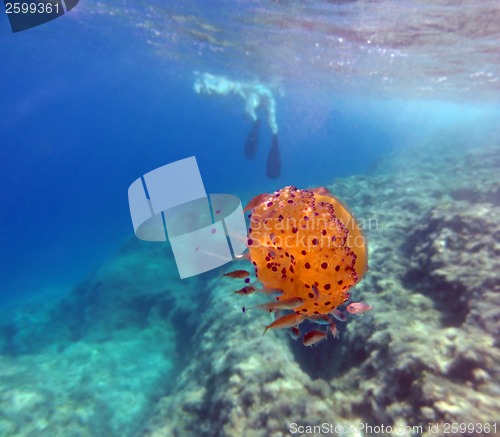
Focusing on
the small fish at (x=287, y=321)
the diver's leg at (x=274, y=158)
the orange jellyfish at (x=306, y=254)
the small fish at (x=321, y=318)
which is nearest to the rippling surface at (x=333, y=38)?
the diver's leg at (x=274, y=158)

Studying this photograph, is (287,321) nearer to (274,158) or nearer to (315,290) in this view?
(315,290)

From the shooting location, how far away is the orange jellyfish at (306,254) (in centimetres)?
195

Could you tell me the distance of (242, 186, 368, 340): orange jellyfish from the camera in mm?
1945

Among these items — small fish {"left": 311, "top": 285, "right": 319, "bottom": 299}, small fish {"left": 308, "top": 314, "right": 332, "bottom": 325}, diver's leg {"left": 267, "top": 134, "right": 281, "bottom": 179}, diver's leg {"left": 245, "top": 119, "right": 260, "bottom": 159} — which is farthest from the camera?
diver's leg {"left": 245, "top": 119, "right": 260, "bottom": 159}

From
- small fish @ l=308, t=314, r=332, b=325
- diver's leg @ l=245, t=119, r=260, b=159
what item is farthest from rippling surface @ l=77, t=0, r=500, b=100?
small fish @ l=308, t=314, r=332, b=325

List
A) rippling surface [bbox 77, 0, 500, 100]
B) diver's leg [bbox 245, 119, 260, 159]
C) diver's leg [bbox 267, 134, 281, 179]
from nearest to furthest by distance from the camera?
rippling surface [bbox 77, 0, 500, 100] < diver's leg [bbox 267, 134, 281, 179] < diver's leg [bbox 245, 119, 260, 159]

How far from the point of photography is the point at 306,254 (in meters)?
1.94

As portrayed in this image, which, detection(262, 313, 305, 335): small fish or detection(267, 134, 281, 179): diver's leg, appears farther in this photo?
detection(267, 134, 281, 179): diver's leg

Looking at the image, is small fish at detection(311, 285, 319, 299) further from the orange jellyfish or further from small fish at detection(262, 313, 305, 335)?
small fish at detection(262, 313, 305, 335)

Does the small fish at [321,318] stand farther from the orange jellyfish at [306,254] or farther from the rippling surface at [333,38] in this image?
the rippling surface at [333,38]

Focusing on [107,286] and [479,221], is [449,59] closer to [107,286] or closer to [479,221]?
[479,221]

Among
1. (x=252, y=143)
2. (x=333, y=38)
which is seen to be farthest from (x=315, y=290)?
(x=252, y=143)

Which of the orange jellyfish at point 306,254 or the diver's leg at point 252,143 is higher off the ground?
the orange jellyfish at point 306,254

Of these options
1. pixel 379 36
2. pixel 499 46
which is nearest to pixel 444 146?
pixel 499 46
